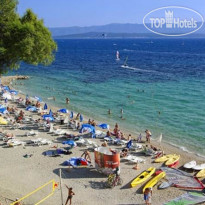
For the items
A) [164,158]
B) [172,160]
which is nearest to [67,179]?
[164,158]

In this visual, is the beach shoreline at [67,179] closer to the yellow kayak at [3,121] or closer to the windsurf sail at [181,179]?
the windsurf sail at [181,179]

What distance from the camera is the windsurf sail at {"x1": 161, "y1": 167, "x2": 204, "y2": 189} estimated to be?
16766 mm

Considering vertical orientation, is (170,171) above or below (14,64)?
below

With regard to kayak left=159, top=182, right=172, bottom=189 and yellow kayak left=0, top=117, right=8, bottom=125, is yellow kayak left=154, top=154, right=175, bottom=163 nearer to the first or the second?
kayak left=159, top=182, right=172, bottom=189

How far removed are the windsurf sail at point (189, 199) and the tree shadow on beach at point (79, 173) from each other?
4515mm

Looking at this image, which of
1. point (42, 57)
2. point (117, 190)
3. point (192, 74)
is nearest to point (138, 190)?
point (117, 190)

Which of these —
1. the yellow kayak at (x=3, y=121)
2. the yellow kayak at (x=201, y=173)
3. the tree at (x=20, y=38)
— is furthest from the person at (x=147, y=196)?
the yellow kayak at (x=3, y=121)

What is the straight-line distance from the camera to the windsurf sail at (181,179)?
16766 mm

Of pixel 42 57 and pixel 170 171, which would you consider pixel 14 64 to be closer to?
pixel 42 57

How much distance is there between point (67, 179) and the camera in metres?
17.3

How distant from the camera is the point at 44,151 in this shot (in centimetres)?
2136

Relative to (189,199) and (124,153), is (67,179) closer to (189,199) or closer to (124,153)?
(124,153)

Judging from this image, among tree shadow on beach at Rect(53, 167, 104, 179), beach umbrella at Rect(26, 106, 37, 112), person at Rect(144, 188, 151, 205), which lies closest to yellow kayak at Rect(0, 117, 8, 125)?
beach umbrella at Rect(26, 106, 37, 112)

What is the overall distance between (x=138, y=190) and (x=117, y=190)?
113cm
